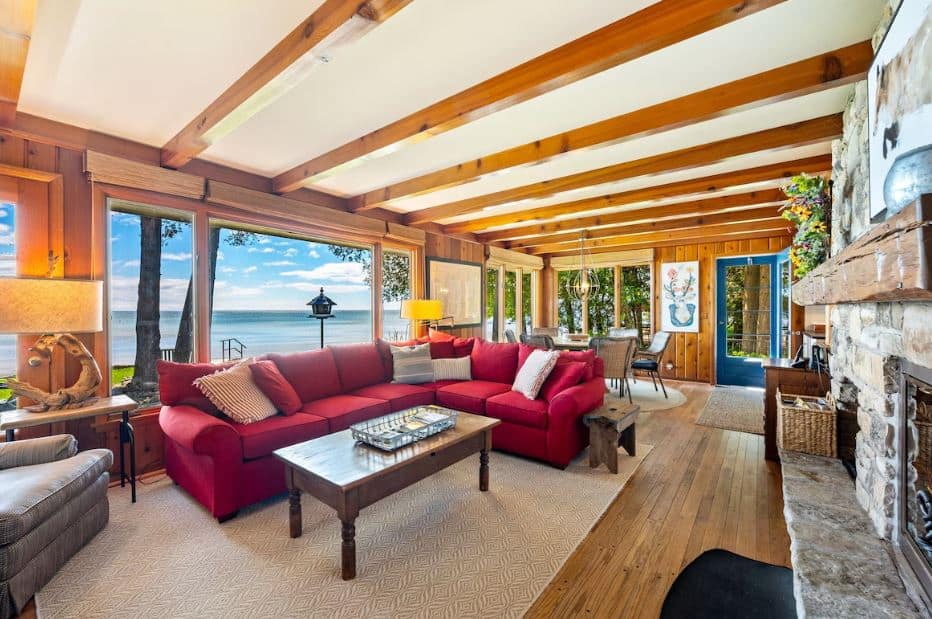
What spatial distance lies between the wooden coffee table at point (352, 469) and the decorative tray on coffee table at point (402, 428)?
0.13 feet

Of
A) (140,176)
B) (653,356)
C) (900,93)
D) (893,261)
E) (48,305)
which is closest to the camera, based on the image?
(893,261)

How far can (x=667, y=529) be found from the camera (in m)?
2.30

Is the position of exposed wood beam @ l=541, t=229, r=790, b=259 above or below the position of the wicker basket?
above

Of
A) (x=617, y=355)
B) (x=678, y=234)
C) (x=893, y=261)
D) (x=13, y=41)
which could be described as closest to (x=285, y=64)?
(x=13, y=41)

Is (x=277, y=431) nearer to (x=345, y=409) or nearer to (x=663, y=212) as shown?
(x=345, y=409)

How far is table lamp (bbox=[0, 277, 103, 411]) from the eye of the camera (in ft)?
7.22

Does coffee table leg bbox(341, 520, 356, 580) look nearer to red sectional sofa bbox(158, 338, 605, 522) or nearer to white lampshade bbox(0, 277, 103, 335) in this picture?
red sectional sofa bbox(158, 338, 605, 522)

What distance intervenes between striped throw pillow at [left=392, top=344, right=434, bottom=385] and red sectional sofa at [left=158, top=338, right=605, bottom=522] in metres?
0.10

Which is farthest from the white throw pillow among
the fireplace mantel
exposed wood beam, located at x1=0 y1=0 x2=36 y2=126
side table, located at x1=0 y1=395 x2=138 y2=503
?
exposed wood beam, located at x1=0 y1=0 x2=36 y2=126

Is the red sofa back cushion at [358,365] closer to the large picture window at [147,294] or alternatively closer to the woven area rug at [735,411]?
the large picture window at [147,294]

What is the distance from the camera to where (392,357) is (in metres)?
4.18

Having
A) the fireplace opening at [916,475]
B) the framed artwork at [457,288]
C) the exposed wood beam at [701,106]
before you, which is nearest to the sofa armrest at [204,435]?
the exposed wood beam at [701,106]

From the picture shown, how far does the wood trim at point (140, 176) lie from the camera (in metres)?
2.76

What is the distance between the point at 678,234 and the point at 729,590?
17.6 feet
